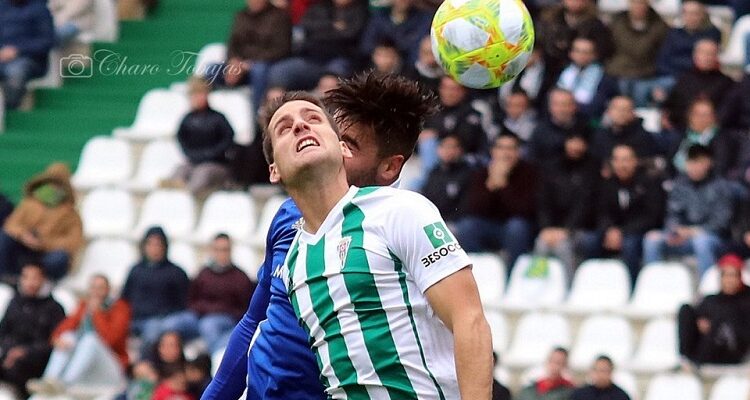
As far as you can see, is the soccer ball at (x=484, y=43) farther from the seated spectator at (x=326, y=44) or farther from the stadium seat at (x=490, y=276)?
the seated spectator at (x=326, y=44)

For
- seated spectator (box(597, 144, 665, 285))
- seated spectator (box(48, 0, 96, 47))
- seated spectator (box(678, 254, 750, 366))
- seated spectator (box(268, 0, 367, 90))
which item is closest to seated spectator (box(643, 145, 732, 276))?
seated spectator (box(597, 144, 665, 285))

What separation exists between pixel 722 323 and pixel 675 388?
0.50 meters

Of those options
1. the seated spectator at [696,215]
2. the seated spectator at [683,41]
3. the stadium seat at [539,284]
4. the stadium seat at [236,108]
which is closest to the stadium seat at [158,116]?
the stadium seat at [236,108]

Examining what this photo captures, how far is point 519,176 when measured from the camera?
1184 centimetres

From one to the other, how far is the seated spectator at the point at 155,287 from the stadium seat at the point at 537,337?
8.12ft

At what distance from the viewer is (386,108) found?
4.90 metres

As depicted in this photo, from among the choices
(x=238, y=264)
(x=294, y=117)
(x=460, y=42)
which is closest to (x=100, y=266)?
(x=238, y=264)

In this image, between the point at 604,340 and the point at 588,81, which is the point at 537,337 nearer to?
the point at 604,340

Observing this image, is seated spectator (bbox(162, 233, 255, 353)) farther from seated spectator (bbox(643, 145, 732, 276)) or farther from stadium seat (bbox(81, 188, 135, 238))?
seated spectator (bbox(643, 145, 732, 276))

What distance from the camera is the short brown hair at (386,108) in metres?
4.88

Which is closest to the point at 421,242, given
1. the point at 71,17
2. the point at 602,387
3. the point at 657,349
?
the point at 602,387

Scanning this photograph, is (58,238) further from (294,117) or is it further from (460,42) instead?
(294,117)

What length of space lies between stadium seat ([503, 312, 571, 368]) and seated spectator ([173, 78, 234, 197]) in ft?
9.79

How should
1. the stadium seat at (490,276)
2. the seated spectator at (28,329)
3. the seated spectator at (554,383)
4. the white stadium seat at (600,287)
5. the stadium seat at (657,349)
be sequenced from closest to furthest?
the seated spectator at (554,383) < the stadium seat at (657,349) < the white stadium seat at (600,287) < the stadium seat at (490,276) < the seated spectator at (28,329)
